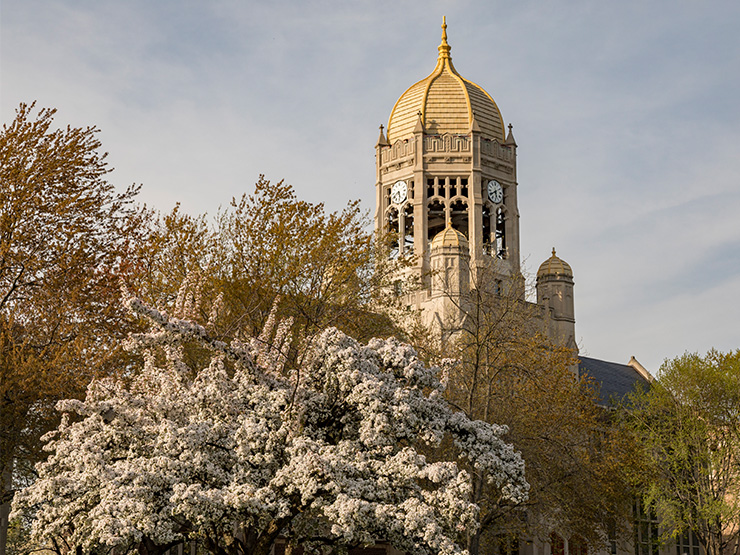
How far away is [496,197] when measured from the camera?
217 feet

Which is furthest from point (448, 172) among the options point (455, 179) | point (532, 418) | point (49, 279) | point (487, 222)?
point (49, 279)

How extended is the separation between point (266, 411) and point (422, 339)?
69.2ft

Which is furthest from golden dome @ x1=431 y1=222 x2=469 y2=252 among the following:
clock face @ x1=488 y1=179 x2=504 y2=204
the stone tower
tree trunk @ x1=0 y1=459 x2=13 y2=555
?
tree trunk @ x1=0 y1=459 x2=13 y2=555

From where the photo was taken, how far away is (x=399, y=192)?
216ft

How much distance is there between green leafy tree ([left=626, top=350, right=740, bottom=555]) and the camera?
44625 millimetres

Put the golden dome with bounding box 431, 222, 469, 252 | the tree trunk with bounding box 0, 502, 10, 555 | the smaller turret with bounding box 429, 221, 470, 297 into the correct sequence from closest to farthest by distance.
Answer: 1. the tree trunk with bounding box 0, 502, 10, 555
2. the smaller turret with bounding box 429, 221, 470, 297
3. the golden dome with bounding box 431, 222, 469, 252

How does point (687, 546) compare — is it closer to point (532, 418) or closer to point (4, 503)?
point (532, 418)

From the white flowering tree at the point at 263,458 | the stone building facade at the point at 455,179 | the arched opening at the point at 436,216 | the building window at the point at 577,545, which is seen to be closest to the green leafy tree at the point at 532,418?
the building window at the point at 577,545

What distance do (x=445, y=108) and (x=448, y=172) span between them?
516cm

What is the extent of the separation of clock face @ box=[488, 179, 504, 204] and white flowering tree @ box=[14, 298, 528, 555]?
4717cm

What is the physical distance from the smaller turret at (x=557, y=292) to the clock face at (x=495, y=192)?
551 cm

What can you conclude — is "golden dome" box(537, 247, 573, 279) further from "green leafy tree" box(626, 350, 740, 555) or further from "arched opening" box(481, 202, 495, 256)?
"green leafy tree" box(626, 350, 740, 555)

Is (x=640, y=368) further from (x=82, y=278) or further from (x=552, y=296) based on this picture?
(x=82, y=278)

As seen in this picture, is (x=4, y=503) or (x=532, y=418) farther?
(x=532, y=418)
